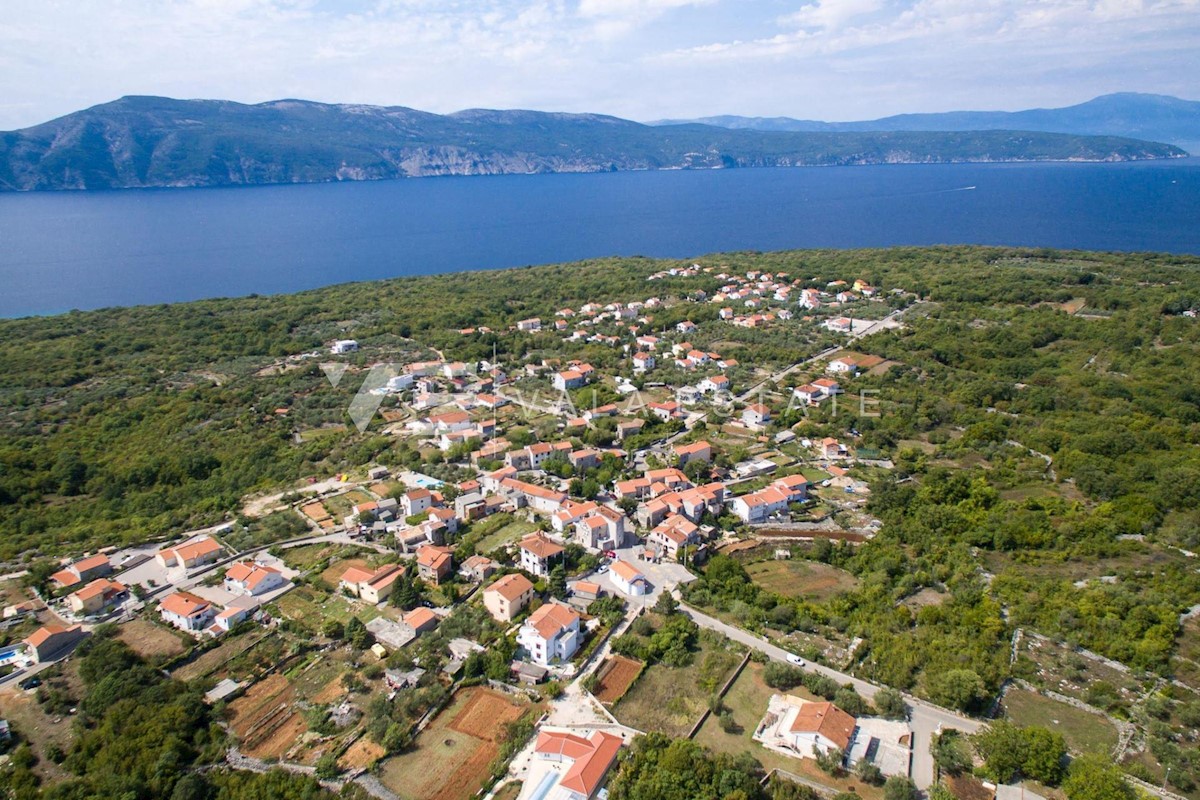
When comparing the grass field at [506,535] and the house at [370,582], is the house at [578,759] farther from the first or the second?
the grass field at [506,535]

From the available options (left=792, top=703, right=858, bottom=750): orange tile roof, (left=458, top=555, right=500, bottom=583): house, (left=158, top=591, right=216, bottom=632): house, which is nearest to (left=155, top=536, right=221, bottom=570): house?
(left=158, top=591, right=216, bottom=632): house

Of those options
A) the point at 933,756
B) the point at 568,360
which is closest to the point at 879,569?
the point at 933,756

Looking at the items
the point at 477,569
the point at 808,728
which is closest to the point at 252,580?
the point at 477,569

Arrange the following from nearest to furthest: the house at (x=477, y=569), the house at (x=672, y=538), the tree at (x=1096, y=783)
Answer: the tree at (x=1096, y=783), the house at (x=477, y=569), the house at (x=672, y=538)

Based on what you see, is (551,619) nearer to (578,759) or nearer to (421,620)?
(421,620)

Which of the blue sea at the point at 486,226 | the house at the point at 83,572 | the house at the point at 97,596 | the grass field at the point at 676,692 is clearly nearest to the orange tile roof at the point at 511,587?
the grass field at the point at 676,692

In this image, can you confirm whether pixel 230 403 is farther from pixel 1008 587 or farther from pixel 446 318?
pixel 1008 587
